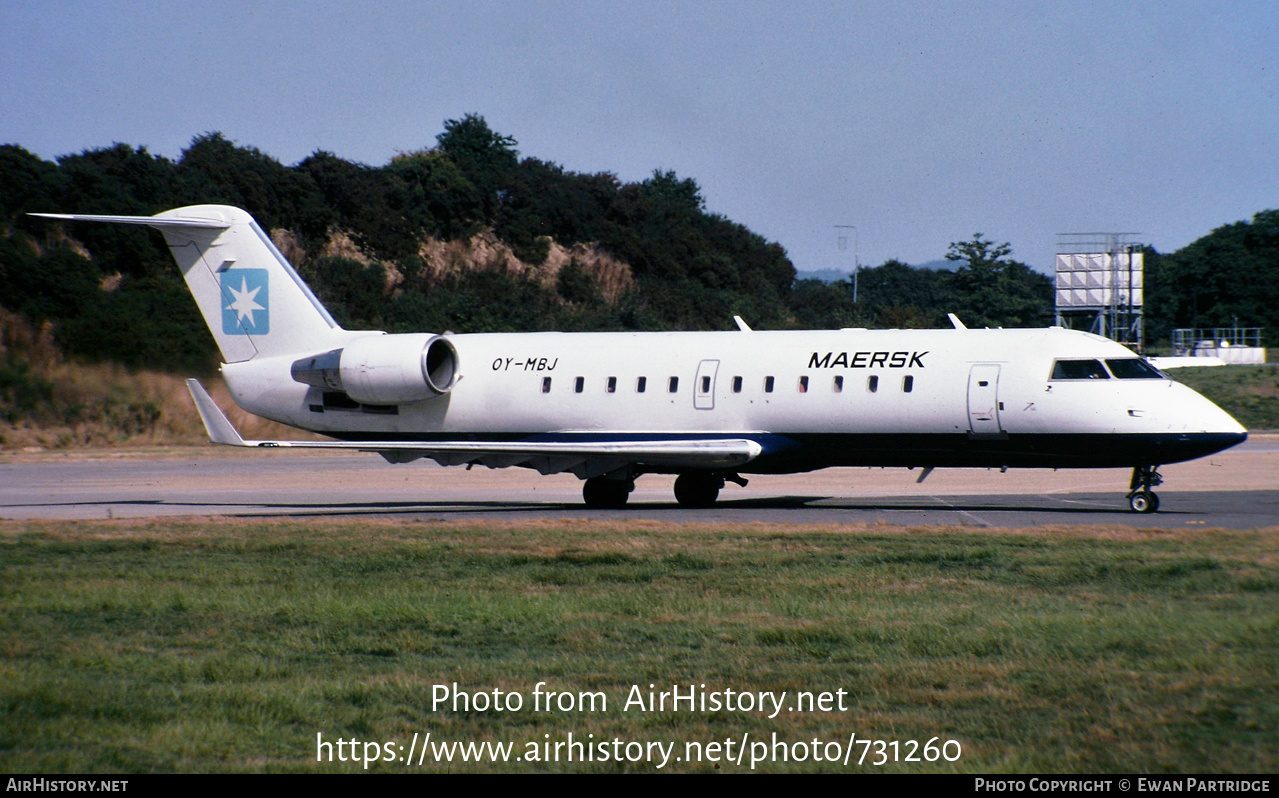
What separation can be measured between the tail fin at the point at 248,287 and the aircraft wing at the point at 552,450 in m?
3.05

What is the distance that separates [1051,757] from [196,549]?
1187cm

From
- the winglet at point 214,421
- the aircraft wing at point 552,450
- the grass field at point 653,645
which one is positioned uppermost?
the winglet at point 214,421

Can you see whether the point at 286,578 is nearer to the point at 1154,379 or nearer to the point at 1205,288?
the point at 1154,379

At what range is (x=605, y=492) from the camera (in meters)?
22.8

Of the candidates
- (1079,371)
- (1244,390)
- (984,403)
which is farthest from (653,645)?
(1244,390)

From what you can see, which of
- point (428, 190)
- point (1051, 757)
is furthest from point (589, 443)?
point (428, 190)

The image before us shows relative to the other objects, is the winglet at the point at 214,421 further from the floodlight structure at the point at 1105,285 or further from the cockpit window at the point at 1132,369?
the floodlight structure at the point at 1105,285

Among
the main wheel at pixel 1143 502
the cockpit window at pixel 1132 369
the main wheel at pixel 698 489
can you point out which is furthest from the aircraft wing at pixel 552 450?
the main wheel at pixel 1143 502

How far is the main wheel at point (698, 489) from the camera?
22.8 metres

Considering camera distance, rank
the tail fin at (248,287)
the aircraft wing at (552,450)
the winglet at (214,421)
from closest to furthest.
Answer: the winglet at (214,421), the aircraft wing at (552,450), the tail fin at (248,287)

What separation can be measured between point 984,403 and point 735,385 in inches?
163

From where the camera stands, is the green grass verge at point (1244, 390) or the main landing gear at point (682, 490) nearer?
the main landing gear at point (682, 490)

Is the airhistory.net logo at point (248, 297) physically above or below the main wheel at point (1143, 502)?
above

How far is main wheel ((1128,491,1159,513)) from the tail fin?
14.2 metres
